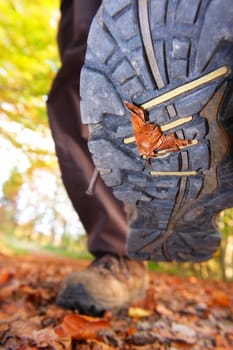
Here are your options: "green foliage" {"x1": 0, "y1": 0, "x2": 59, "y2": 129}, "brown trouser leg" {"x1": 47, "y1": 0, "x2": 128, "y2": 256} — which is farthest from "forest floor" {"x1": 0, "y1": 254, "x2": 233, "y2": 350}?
"green foliage" {"x1": 0, "y1": 0, "x2": 59, "y2": 129}

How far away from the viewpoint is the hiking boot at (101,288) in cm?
107

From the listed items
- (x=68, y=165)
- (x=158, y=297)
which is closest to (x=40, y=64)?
(x=68, y=165)

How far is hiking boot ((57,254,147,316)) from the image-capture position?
42.3 inches

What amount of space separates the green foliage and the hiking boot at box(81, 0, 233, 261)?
187cm

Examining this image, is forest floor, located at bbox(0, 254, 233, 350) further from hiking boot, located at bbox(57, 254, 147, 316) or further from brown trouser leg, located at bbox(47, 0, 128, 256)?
brown trouser leg, located at bbox(47, 0, 128, 256)

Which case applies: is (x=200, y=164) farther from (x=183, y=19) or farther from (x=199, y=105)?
(x=183, y=19)

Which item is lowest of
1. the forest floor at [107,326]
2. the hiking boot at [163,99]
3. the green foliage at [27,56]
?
the forest floor at [107,326]

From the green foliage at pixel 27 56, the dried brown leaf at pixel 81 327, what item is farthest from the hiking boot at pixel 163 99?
the green foliage at pixel 27 56

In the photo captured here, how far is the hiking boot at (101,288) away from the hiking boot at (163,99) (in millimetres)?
446

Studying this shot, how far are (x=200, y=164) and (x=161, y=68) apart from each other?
21 centimetres

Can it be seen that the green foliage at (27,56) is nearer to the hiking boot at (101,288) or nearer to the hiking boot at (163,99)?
the hiking boot at (101,288)

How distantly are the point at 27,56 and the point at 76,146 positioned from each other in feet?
5.25

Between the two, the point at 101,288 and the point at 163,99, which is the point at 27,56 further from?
the point at 163,99

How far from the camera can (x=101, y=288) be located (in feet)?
3.59
